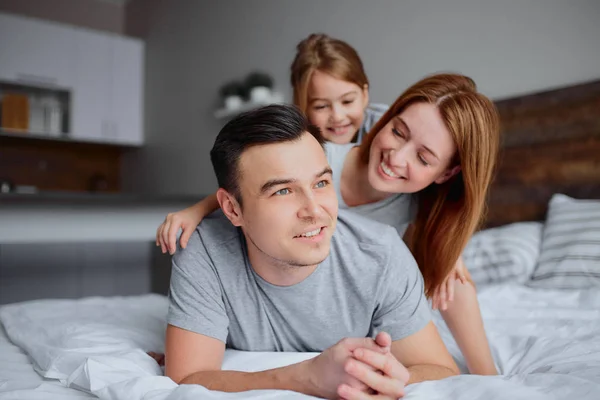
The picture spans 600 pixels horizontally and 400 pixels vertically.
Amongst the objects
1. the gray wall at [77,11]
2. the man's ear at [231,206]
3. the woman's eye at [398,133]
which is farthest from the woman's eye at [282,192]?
the gray wall at [77,11]

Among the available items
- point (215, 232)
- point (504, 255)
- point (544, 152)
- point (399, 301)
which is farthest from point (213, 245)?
point (544, 152)

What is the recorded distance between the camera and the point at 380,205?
5.22ft

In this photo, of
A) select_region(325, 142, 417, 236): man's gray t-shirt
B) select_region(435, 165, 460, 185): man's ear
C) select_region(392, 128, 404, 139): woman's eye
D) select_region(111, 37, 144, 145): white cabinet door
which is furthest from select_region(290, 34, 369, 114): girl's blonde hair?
select_region(111, 37, 144, 145): white cabinet door

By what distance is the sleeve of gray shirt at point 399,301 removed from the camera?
3.81 feet

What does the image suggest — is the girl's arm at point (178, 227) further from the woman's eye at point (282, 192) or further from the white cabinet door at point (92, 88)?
the white cabinet door at point (92, 88)

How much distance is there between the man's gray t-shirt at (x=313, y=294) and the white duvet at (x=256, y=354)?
8 cm

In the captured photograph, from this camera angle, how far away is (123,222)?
3.17 metres

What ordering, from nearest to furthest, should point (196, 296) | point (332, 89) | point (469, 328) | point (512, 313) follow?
point (196, 296) < point (469, 328) < point (512, 313) < point (332, 89)

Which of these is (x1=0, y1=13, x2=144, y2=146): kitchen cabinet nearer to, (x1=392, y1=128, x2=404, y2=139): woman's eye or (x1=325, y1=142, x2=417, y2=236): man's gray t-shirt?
(x1=325, y1=142, x2=417, y2=236): man's gray t-shirt

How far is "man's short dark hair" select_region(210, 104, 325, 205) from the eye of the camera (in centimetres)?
113

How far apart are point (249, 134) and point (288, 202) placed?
18 cm

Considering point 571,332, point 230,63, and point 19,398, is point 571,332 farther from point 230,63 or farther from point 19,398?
point 230,63

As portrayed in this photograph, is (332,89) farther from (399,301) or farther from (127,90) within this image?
(127,90)

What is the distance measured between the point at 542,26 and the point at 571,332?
1.56m
